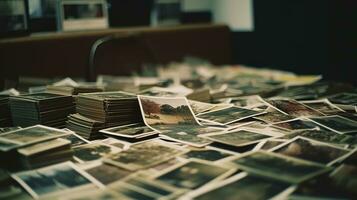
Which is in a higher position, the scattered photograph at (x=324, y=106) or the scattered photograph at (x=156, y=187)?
the scattered photograph at (x=324, y=106)

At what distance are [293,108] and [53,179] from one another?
34.7 inches

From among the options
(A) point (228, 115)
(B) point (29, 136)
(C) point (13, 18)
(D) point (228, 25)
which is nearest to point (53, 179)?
(B) point (29, 136)

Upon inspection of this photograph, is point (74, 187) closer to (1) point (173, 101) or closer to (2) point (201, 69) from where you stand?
(1) point (173, 101)

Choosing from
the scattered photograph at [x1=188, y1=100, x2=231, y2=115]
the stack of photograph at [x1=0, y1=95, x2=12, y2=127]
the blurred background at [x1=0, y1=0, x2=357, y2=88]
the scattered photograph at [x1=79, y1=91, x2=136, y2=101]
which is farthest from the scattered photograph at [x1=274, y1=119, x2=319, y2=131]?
the blurred background at [x1=0, y1=0, x2=357, y2=88]

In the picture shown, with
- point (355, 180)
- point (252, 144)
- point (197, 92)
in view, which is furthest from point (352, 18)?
point (355, 180)

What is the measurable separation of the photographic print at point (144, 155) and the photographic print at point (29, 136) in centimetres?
16

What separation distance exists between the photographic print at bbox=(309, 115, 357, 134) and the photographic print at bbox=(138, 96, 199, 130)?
1.29 feet

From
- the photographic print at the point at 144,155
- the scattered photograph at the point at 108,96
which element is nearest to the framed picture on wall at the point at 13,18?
the scattered photograph at the point at 108,96

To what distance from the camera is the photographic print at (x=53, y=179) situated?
0.90m

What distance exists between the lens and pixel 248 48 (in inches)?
118

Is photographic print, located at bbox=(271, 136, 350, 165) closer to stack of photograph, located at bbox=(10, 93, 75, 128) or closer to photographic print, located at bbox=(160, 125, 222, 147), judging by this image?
photographic print, located at bbox=(160, 125, 222, 147)

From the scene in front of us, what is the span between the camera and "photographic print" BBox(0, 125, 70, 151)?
1.05 meters

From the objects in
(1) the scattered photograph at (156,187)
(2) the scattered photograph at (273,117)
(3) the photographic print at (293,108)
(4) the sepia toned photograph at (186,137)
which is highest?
(3) the photographic print at (293,108)

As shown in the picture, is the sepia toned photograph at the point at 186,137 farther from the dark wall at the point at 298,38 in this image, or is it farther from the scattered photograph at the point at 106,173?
the dark wall at the point at 298,38
